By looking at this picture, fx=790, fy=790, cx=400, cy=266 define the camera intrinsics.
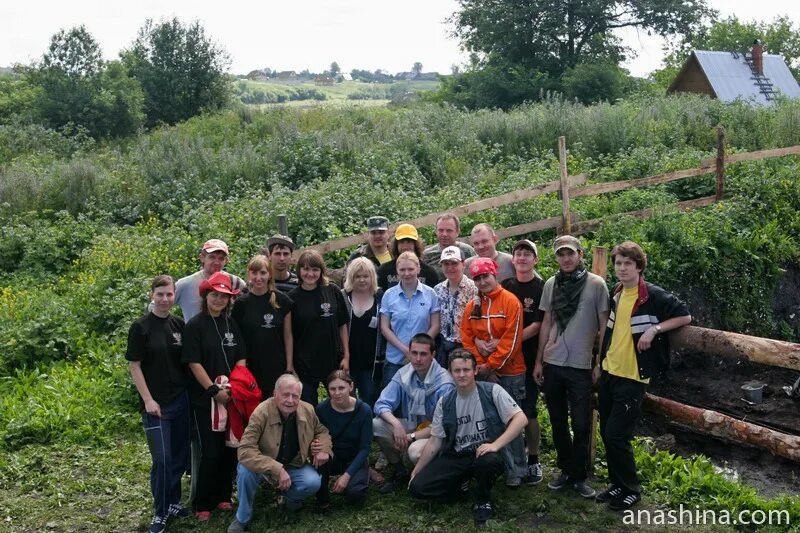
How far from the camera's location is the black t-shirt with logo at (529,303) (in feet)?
19.7

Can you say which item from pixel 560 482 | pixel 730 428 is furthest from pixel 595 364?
pixel 730 428

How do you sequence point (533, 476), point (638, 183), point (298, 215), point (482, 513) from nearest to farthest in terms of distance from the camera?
1. point (482, 513)
2. point (533, 476)
3. point (298, 215)
4. point (638, 183)

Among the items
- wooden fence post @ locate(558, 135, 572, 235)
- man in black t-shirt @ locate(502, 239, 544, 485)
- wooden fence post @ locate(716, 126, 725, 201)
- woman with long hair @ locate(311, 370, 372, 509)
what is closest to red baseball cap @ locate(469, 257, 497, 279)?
man in black t-shirt @ locate(502, 239, 544, 485)

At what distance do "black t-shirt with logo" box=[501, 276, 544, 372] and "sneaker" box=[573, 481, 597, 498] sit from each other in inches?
36.0

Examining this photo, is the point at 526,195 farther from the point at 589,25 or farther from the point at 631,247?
the point at 589,25

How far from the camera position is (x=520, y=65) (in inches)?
1208

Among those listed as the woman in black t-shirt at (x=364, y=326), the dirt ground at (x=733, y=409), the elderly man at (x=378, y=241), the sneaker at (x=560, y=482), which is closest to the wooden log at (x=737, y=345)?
the sneaker at (x=560, y=482)

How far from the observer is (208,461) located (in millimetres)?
5688

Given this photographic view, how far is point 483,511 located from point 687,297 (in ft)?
21.7

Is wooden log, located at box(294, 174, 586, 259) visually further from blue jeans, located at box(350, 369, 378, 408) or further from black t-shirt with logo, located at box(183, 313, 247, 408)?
black t-shirt with logo, located at box(183, 313, 247, 408)

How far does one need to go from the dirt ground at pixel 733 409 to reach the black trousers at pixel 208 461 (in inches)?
146

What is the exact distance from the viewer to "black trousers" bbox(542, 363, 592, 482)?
573 centimetres

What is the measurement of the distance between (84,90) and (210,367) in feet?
62.9

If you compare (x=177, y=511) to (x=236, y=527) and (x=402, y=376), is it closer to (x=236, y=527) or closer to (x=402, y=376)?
(x=236, y=527)
